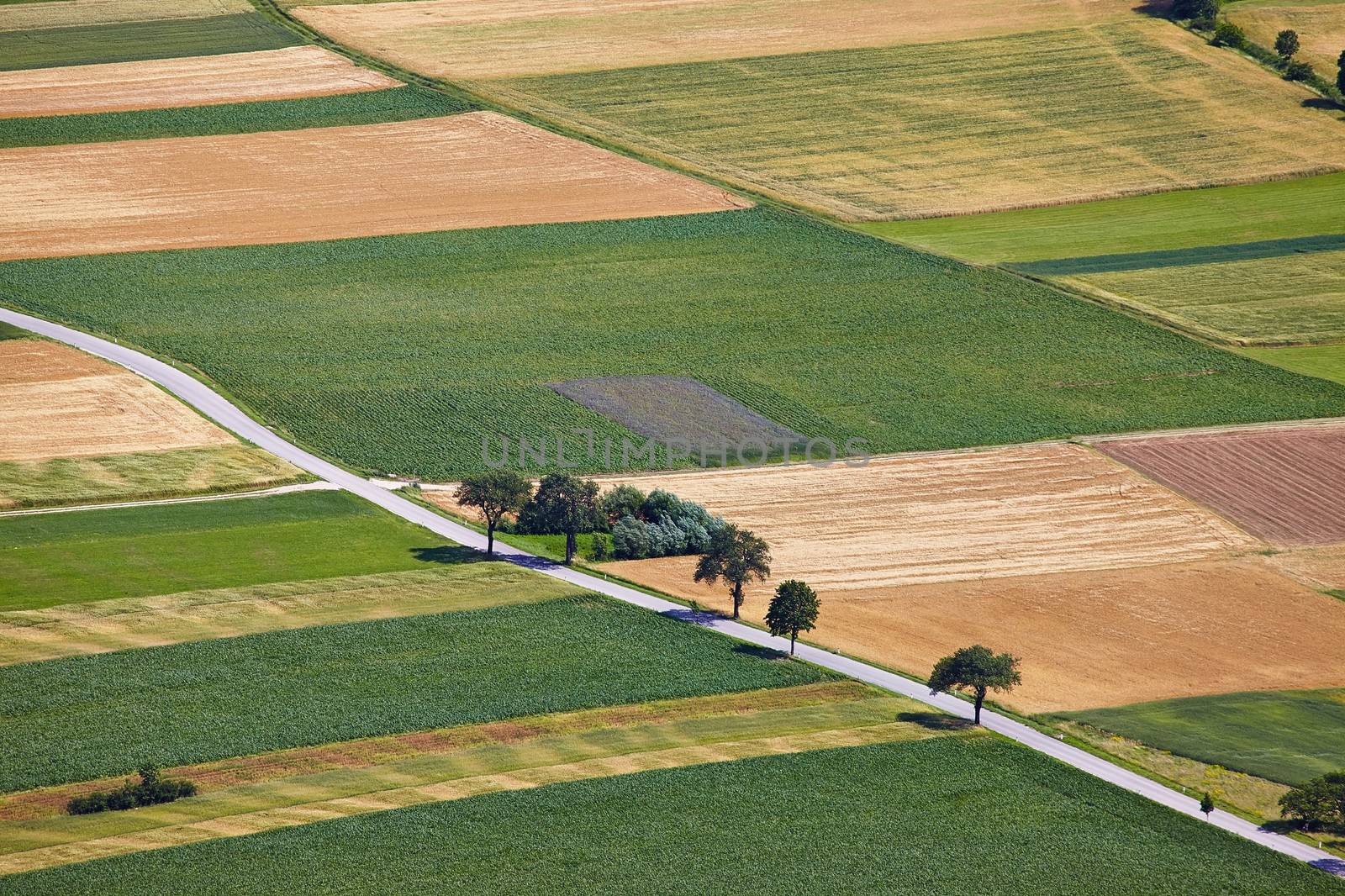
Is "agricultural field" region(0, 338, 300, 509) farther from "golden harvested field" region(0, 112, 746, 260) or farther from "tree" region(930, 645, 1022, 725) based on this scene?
"tree" region(930, 645, 1022, 725)

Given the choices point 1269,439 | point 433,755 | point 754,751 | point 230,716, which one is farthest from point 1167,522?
point 230,716

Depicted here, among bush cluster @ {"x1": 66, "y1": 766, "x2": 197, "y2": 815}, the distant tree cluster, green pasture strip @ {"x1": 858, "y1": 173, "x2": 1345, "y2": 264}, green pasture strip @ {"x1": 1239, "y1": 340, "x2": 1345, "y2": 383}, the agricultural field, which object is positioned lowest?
bush cluster @ {"x1": 66, "y1": 766, "x2": 197, "y2": 815}

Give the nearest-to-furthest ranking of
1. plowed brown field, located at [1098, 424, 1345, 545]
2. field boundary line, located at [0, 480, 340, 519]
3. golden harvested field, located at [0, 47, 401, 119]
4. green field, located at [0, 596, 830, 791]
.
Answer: green field, located at [0, 596, 830, 791], field boundary line, located at [0, 480, 340, 519], plowed brown field, located at [1098, 424, 1345, 545], golden harvested field, located at [0, 47, 401, 119]

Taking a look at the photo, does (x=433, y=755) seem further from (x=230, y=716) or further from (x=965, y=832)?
(x=965, y=832)

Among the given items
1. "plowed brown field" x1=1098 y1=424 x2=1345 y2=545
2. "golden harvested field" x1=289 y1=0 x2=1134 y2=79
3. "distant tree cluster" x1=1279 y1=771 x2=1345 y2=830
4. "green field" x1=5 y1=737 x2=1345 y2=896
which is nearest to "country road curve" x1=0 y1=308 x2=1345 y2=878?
"distant tree cluster" x1=1279 y1=771 x2=1345 y2=830

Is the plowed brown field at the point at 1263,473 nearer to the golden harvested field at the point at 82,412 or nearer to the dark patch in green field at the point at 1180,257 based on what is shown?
the dark patch in green field at the point at 1180,257

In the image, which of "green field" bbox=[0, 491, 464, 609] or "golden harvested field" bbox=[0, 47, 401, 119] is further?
"golden harvested field" bbox=[0, 47, 401, 119]

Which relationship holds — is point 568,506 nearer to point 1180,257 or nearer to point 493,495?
point 493,495

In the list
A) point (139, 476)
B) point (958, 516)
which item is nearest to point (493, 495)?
point (139, 476)
